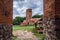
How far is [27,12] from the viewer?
1131 centimetres

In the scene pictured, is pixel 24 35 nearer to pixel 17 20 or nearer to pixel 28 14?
pixel 17 20

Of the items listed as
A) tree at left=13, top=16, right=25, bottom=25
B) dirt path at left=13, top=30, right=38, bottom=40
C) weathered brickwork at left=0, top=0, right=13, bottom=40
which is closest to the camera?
weathered brickwork at left=0, top=0, right=13, bottom=40

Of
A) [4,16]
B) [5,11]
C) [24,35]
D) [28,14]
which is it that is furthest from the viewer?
[28,14]

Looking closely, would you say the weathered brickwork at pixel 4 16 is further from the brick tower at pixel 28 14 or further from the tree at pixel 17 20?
the brick tower at pixel 28 14

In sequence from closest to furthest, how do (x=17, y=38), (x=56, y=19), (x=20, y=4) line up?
(x=56, y=19) < (x=17, y=38) < (x=20, y=4)

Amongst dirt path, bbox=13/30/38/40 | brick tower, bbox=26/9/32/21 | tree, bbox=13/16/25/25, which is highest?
brick tower, bbox=26/9/32/21

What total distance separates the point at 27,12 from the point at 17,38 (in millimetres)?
3548

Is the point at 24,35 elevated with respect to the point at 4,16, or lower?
lower

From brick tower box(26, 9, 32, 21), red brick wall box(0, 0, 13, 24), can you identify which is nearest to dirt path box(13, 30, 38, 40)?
brick tower box(26, 9, 32, 21)

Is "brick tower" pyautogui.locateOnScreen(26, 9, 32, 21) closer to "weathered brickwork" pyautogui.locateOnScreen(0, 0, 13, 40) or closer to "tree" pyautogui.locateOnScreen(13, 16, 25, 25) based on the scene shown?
"tree" pyautogui.locateOnScreen(13, 16, 25, 25)

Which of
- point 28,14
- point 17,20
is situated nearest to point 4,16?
point 17,20

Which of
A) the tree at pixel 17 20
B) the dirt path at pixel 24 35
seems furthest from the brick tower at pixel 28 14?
the dirt path at pixel 24 35

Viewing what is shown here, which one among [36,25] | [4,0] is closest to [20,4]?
[36,25]

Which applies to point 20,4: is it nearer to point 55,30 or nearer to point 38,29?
point 38,29
